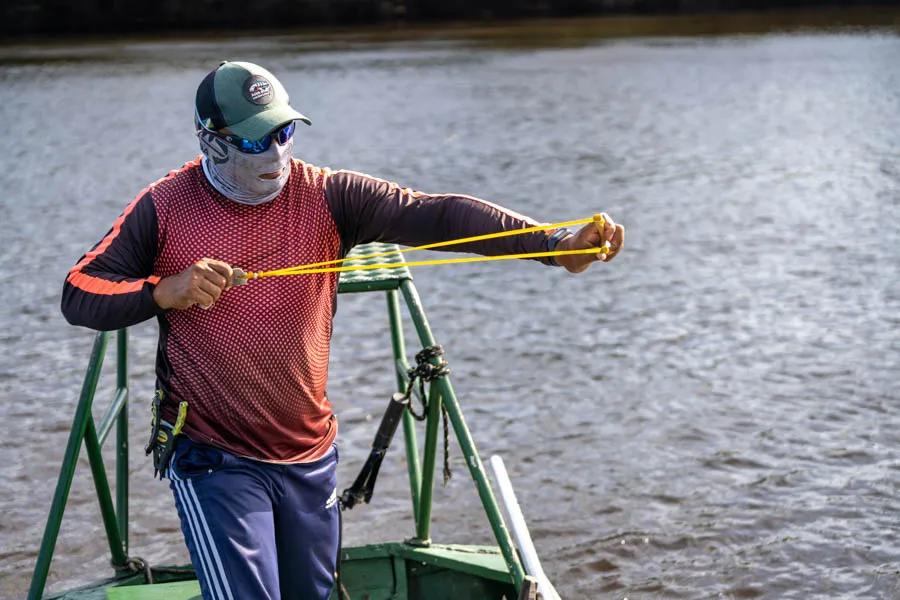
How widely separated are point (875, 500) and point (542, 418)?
226 centimetres

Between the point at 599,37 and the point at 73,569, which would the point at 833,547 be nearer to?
the point at 73,569

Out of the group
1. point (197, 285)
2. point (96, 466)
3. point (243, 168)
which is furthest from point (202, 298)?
point (96, 466)

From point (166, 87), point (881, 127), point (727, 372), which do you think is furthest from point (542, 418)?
point (166, 87)

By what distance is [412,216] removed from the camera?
3895 millimetres

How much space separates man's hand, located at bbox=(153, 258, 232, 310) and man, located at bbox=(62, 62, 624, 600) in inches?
0.4

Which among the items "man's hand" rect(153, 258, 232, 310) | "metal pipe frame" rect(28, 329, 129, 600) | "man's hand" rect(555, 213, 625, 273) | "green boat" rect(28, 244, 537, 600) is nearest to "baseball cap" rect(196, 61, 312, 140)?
"man's hand" rect(153, 258, 232, 310)

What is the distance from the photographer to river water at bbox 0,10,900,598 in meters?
7.09

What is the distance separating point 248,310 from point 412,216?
548 millimetres

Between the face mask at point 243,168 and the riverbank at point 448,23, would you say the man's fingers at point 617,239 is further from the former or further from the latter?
the riverbank at point 448,23

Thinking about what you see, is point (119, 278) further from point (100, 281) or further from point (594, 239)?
point (594, 239)

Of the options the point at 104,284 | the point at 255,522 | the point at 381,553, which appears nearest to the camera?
the point at 104,284

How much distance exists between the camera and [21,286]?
1264cm

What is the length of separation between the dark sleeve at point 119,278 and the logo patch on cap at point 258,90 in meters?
0.39

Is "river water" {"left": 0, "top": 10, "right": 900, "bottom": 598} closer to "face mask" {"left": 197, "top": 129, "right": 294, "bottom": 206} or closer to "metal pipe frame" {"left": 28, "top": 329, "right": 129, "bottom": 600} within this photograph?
"metal pipe frame" {"left": 28, "top": 329, "right": 129, "bottom": 600}
